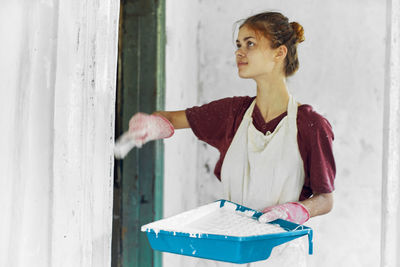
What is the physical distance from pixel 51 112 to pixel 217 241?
13.1 inches

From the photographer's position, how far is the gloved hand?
0.92m

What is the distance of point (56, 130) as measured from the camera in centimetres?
65

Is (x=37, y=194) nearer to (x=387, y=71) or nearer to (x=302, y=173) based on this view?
(x=302, y=173)

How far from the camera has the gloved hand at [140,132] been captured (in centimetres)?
92

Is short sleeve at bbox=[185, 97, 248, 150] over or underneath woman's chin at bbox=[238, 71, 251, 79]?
underneath

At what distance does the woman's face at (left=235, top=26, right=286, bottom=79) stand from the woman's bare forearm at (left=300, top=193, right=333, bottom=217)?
0.27 meters

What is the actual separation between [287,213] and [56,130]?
453mm

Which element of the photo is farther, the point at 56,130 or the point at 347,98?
the point at 347,98

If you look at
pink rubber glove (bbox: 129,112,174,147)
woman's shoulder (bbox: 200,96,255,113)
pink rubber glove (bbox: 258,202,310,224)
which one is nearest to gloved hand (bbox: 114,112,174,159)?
pink rubber glove (bbox: 129,112,174,147)

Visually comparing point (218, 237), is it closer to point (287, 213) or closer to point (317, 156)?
point (287, 213)

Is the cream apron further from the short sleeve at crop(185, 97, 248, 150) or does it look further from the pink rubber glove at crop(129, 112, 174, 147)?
the pink rubber glove at crop(129, 112, 174, 147)

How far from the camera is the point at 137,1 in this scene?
1007mm

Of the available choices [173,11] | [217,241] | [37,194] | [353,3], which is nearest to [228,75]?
[173,11]

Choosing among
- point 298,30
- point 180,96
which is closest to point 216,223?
point 180,96
